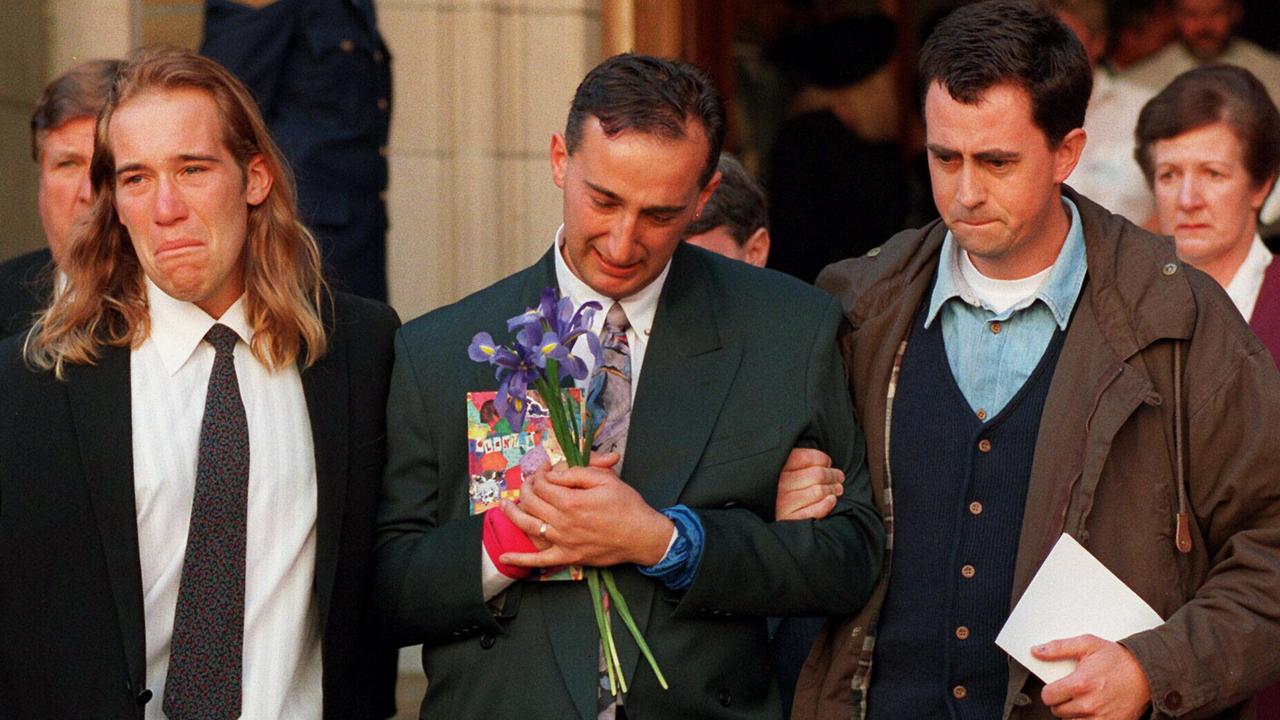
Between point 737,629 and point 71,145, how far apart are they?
96.2 inches

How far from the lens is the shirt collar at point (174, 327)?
12.0ft

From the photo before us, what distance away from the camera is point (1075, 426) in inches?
142

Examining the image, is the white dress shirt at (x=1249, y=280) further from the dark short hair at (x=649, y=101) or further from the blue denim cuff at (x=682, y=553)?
the blue denim cuff at (x=682, y=553)

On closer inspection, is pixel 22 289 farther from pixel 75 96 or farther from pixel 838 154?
pixel 838 154

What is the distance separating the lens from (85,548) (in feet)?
11.3

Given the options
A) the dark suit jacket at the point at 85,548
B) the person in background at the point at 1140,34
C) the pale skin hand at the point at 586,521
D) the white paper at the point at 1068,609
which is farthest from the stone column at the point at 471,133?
the white paper at the point at 1068,609

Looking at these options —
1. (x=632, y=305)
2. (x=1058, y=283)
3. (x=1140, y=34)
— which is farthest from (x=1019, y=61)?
(x=1140, y=34)

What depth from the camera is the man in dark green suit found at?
3543 millimetres

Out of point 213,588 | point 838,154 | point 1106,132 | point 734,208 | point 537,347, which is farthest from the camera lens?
point 838,154

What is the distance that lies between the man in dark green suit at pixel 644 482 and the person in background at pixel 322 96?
1.98 m

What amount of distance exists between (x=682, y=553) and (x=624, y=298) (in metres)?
→ 0.56

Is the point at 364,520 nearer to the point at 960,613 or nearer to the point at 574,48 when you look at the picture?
the point at 960,613

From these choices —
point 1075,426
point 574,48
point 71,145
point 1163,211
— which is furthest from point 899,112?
point 1075,426

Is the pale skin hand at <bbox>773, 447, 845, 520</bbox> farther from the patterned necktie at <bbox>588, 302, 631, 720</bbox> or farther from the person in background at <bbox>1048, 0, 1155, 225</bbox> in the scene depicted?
the person in background at <bbox>1048, 0, 1155, 225</bbox>
